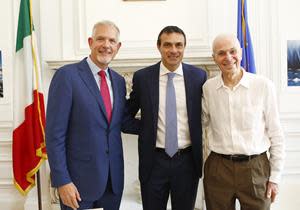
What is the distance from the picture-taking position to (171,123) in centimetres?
192

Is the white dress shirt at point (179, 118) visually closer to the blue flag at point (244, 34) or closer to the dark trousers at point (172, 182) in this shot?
the dark trousers at point (172, 182)

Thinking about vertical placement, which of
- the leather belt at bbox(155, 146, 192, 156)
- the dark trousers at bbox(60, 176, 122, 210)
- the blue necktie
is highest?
the blue necktie

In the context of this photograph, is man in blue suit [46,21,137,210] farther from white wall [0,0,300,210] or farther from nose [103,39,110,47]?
white wall [0,0,300,210]

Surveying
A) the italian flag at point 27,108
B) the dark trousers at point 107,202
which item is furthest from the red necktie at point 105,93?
the italian flag at point 27,108

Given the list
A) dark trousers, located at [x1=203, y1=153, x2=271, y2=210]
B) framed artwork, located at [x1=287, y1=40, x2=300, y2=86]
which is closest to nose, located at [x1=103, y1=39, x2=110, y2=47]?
dark trousers, located at [x1=203, y1=153, x2=271, y2=210]

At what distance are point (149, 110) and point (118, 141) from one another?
0.95ft

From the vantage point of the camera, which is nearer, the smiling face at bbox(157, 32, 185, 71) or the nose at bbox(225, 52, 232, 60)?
the nose at bbox(225, 52, 232, 60)

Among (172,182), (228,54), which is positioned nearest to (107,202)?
(172,182)

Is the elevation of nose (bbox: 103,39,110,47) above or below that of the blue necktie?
above

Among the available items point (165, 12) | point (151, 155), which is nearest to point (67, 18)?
point (165, 12)

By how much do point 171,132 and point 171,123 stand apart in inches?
2.2

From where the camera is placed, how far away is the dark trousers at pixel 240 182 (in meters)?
1.75

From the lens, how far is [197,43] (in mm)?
3211

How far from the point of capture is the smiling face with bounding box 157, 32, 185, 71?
1926 millimetres
